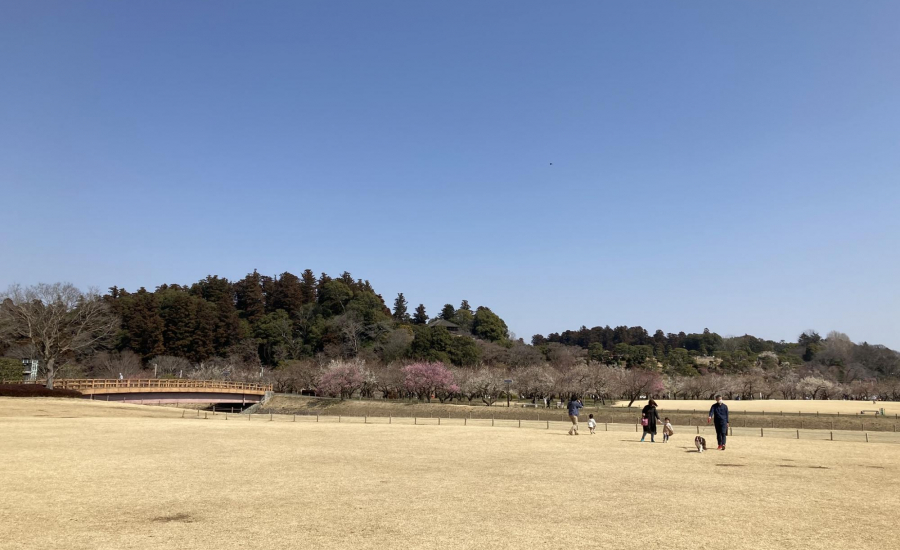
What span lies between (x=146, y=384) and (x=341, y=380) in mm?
22614

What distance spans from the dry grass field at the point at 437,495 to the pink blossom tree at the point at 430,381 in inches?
1882

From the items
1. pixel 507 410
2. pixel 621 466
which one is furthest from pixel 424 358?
pixel 621 466

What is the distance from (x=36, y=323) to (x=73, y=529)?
2584 inches

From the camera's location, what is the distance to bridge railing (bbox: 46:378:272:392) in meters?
55.1

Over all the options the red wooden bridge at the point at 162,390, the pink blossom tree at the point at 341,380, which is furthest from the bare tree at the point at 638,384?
the red wooden bridge at the point at 162,390

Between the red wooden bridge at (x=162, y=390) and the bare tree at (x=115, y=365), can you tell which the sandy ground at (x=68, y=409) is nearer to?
the red wooden bridge at (x=162, y=390)

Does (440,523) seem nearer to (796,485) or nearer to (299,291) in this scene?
(796,485)

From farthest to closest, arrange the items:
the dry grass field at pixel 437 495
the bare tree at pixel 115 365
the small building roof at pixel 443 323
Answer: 1. the small building roof at pixel 443 323
2. the bare tree at pixel 115 365
3. the dry grass field at pixel 437 495

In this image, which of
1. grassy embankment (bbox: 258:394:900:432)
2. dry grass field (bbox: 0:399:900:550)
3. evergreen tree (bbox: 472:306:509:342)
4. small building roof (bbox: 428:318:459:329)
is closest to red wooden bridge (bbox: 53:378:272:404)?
grassy embankment (bbox: 258:394:900:432)

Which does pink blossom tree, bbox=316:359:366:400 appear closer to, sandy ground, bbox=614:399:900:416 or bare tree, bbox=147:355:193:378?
bare tree, bbox=147:355:193:378

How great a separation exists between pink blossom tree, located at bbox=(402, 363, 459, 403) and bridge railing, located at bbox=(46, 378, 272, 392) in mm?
19610

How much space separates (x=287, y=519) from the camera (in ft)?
36.0

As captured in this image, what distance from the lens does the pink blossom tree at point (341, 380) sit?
73750 millimetres

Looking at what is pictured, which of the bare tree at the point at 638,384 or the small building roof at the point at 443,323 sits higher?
the small building roof at the point at 443,323
